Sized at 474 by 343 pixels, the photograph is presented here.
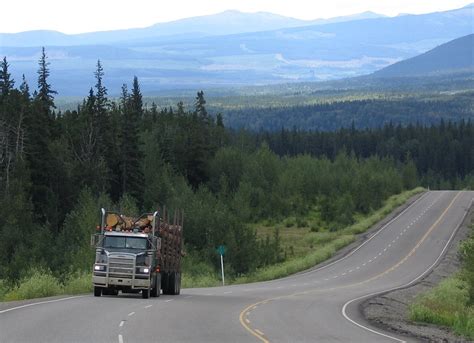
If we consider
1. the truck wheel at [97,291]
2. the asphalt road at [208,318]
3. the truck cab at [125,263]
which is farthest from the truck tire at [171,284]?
the truck wheel at [97,291]

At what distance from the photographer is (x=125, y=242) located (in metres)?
36.7

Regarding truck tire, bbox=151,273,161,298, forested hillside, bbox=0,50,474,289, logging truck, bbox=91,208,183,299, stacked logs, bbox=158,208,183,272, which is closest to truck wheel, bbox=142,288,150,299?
logging truck, bbox=91,208,183,299

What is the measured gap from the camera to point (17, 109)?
84812 millimetres

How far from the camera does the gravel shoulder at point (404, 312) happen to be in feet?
90.0

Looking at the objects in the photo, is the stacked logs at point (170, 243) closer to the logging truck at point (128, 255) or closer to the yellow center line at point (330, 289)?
the logging truck at point (128, 255)

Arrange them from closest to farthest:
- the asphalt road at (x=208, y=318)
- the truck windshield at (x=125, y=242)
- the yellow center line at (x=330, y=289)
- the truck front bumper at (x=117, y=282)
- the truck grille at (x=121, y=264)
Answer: the asphalt road at (x=208, y=318) < the yellow center line at (x=330, y=289) < the truck grille at (x=121, y=264) < the truck front bumper at (x=117, y=282) < the truck windshield at (x=125, y=242)

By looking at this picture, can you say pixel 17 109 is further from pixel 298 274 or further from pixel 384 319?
pixel 384 319

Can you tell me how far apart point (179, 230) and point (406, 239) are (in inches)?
1894

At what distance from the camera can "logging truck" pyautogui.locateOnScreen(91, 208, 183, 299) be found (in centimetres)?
3597

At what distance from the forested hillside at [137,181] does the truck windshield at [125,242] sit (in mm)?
11281

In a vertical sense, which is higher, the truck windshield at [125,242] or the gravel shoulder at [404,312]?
the truck windshield at [125,242]

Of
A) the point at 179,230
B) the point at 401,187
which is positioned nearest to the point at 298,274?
the point at 179,230

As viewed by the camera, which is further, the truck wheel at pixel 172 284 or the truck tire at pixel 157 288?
the truck wheel at pixel 172 284

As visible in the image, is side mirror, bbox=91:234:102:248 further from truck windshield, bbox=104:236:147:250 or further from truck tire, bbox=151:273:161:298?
truck tire, bbox=151:273:161:298
